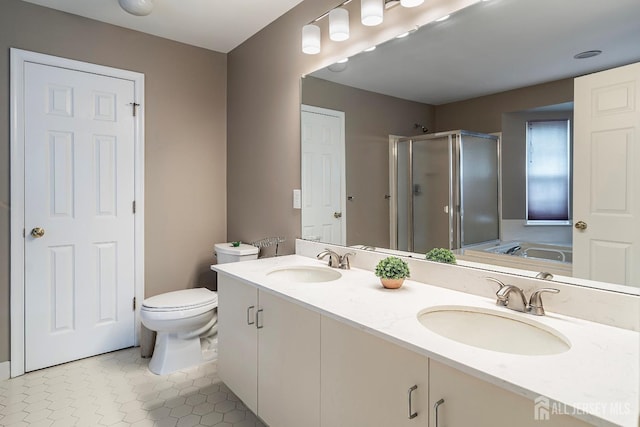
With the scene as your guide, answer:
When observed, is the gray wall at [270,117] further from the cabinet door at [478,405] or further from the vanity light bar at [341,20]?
the cabinet door at [478,405]

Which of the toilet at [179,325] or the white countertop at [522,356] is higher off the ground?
the white countertop at [522,356]

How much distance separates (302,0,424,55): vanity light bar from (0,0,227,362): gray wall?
126 centimetres

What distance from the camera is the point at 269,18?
8.07 feet

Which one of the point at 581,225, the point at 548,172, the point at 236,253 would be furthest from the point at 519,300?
the point at 236,253

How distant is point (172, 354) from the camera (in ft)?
7.69

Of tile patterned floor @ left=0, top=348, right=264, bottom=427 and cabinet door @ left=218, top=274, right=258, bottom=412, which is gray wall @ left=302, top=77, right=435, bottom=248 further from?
tile patterned floor @ left=0, top=348, right=264, bottom=427

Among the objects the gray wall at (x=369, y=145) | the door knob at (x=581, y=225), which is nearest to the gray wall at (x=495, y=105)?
the gray wall at (x=369, y=145)

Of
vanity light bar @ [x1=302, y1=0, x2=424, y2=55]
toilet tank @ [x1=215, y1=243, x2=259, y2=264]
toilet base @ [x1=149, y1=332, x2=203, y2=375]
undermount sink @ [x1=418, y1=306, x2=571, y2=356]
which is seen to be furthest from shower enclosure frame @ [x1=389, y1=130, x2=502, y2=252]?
toilet base @ [x1=149, y1=332, x2=203, y2=375]

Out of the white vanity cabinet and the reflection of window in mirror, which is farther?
the white vanity cabinet

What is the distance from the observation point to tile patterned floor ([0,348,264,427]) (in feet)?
6.01

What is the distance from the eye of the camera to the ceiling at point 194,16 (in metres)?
2.28

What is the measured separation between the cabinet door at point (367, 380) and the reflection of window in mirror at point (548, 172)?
0.72 m

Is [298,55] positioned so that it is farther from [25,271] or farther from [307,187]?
[25,271]

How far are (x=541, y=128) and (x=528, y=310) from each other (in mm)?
624
